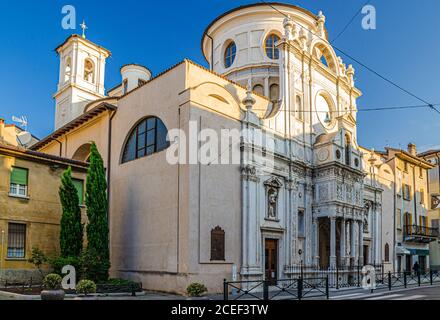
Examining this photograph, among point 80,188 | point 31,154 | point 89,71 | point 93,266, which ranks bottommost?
point 93,266

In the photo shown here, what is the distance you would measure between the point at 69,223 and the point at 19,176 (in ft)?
11.9

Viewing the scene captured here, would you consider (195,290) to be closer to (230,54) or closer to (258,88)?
(258,88)

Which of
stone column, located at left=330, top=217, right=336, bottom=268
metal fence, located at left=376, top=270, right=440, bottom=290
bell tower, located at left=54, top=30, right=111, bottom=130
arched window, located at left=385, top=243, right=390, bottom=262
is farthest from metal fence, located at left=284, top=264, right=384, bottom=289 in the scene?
bell tower, located at left=54, top=30, right=111, bottom=130

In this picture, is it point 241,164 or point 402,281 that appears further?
point 402,281

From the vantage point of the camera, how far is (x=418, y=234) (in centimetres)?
4106

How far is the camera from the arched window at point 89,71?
47344 millimetres

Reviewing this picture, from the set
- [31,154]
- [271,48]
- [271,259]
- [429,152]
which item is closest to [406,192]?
[429,152]

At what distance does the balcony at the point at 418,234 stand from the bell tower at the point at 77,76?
31326 mm

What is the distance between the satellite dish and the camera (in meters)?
40.1

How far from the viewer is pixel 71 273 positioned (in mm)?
20719

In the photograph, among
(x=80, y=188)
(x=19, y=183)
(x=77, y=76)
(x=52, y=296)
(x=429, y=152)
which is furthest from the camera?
(x=429, y=152)

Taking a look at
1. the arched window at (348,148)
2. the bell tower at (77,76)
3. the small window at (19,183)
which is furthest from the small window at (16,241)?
the bell tower at (77,76)

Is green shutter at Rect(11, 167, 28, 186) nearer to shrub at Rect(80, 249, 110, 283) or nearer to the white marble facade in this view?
shrub at Rect(80, 249, 110, 283)

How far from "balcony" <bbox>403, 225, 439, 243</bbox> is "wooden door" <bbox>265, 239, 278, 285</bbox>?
2015 cm
